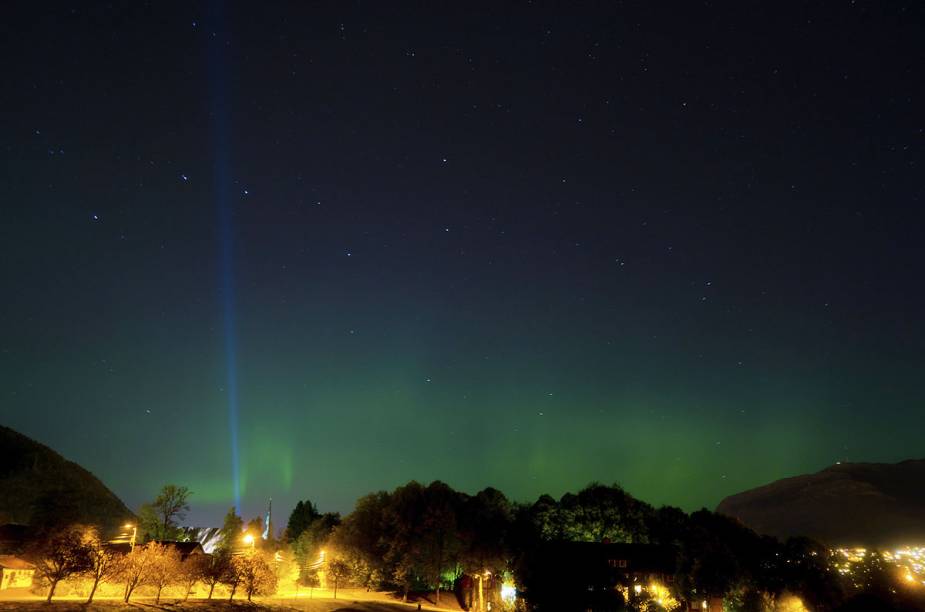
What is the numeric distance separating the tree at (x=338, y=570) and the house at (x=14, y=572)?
2883 centimetres

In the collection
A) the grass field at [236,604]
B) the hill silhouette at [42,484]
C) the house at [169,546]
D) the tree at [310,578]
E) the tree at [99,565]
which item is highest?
the hill silhouette at [42,484]

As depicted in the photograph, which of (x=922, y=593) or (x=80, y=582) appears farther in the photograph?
(x=922, y=593)

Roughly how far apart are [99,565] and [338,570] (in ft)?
98.8

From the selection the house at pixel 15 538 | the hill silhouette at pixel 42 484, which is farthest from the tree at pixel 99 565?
the hill silhouette at pixel 42 484

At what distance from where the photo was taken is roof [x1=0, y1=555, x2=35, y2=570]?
48191 millimetres

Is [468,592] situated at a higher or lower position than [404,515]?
lower

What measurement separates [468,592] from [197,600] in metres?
27.7

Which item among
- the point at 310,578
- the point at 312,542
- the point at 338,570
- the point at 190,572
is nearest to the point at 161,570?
the point at 190,572

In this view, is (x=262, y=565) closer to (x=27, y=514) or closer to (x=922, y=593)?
(x=27, y=514)

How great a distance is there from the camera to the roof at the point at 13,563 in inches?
1897

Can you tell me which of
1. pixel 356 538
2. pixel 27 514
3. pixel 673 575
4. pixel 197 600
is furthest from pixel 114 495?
pixel 673 575

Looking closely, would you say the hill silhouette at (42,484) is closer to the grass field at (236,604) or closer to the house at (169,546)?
the house at (169,546)

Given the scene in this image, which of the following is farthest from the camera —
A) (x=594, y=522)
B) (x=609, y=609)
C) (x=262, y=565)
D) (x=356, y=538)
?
(x=594, y=522)

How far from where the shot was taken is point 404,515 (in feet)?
226
